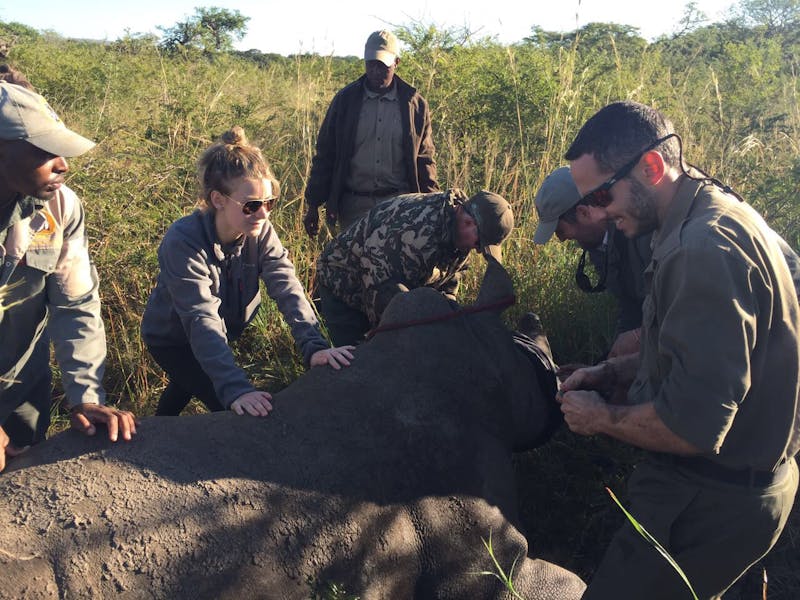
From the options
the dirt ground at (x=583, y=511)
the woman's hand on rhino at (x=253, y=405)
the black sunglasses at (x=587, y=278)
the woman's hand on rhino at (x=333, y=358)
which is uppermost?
the black sunglasses at (x=587, y=278)

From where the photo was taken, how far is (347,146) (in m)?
6.13

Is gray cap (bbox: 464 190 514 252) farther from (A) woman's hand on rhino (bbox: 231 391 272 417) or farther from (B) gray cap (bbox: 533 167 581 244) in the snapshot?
(A) woman's hand on rhino (bbox: 231 391 272 417)

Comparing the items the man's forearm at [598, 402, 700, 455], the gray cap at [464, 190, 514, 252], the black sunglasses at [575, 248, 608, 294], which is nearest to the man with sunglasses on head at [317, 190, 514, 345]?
the gray cap at [464, 190, 514, 252]

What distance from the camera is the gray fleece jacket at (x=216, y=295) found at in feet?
10.4

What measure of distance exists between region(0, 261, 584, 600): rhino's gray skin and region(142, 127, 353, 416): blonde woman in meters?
0.21

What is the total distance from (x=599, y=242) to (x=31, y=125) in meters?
2.68

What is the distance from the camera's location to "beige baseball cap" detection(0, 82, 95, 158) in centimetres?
255

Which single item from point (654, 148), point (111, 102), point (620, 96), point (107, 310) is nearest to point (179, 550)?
point (654, 148)

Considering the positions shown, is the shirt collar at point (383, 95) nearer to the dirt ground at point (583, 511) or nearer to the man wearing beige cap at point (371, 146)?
the man wearing beige cap at point (371, 146)

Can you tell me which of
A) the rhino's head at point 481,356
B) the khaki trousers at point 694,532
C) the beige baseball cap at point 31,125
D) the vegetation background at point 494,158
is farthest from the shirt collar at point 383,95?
the khaki trousers at point 694,532

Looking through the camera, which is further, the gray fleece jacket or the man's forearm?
the gray fleece jacket

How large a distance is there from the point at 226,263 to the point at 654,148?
1.85 metres

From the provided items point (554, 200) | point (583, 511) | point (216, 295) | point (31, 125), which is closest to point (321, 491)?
point (216, 295)

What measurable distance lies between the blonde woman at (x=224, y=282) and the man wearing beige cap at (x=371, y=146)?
254 centimetres
